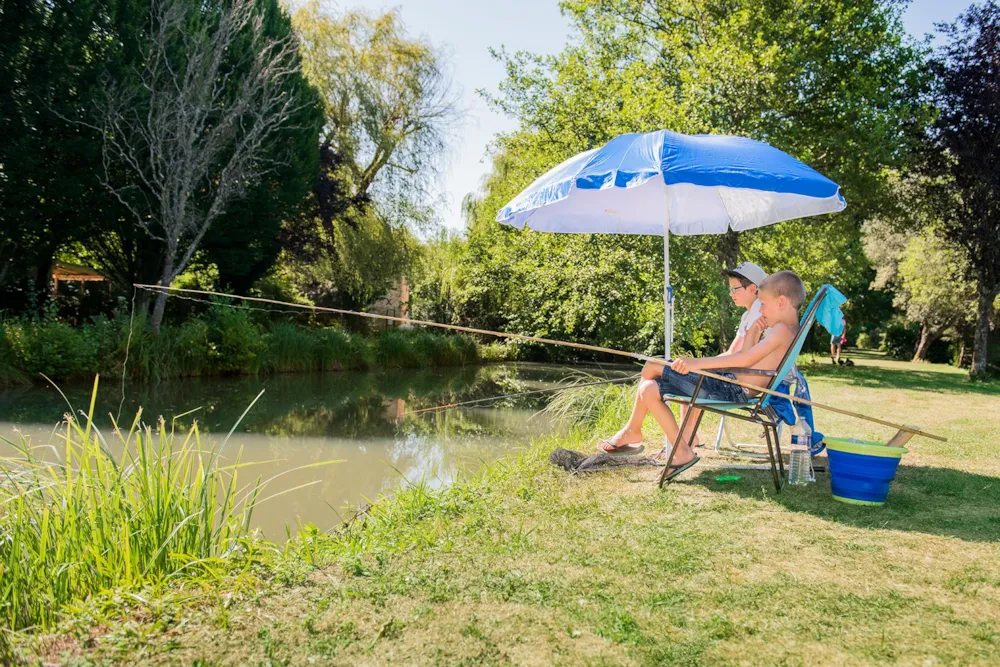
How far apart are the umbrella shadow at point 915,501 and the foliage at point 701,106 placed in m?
7.37

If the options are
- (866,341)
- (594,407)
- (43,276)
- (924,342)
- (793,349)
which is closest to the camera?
(793,349)

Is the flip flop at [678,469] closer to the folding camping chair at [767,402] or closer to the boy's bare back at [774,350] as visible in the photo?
the folding camping chair at [767,402]

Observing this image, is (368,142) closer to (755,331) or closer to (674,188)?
(674,188)

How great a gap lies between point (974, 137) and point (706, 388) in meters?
12.9

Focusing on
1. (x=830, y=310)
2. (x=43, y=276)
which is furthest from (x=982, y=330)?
(x=43, y=276)

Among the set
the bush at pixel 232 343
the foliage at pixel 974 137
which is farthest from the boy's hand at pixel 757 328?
the foliage at pixel 974 137

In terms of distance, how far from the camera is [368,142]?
64.9ft

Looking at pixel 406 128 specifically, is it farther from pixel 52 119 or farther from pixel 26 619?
pixel 26 619

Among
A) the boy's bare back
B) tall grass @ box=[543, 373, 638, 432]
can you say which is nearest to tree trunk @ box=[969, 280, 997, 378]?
tall grass @ box=[543, 373, 638, 432]

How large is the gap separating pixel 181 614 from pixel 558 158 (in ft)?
38.6

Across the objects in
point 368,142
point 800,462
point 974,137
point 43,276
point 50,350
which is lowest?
point 800,462

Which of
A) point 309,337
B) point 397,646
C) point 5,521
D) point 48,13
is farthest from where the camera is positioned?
point 309,337

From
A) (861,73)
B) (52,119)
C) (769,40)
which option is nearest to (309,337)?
(52,119)

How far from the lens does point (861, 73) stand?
12.8 m
